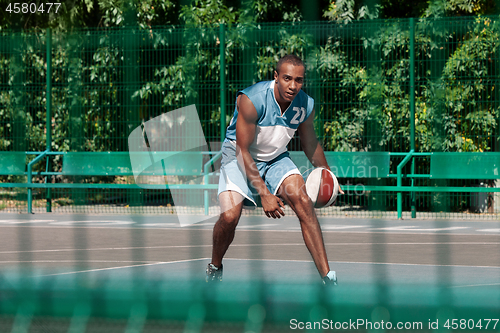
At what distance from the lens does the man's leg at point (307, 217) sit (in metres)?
5.27

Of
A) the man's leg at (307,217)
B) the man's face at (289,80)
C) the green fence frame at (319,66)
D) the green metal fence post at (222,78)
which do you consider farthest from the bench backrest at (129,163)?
the man's face at (289,80)

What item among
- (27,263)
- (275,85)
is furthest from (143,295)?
(27,263)

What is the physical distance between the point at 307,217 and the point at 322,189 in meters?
0.40

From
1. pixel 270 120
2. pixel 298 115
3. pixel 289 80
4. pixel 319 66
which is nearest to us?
pixel 289 80

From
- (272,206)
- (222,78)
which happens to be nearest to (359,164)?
(222,78)

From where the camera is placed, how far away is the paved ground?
21.3 ft

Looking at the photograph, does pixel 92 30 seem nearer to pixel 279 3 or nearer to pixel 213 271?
pixel 279 3

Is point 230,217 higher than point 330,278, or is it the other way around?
point 230,217

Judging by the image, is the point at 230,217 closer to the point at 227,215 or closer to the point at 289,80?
the point at 227,215

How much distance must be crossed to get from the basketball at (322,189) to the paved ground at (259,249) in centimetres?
63

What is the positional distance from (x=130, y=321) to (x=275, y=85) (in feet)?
9.89

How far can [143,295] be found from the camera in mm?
2797

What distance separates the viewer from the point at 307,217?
211 inches

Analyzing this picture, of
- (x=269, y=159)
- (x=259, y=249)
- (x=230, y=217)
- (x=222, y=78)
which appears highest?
(x=222, y=78)
